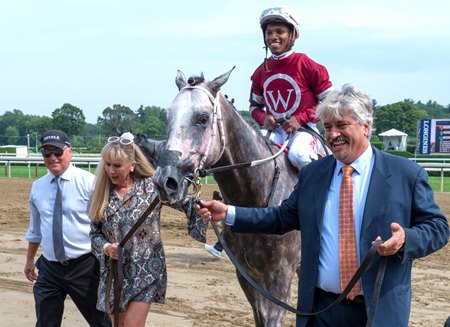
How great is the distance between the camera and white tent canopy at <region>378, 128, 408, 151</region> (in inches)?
1655

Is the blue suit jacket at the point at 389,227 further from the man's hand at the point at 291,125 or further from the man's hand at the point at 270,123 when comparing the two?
the man's hand at the point at 270,123

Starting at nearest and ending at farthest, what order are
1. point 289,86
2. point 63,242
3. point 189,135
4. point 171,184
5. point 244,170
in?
point 171,184 < point 189,135 < point 244,170 < point 63,242 < point 289,86

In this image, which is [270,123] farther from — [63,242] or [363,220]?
[363,220]

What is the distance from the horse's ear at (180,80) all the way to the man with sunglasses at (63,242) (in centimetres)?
119

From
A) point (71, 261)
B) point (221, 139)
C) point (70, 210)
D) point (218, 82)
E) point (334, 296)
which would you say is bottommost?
point (71, 261)

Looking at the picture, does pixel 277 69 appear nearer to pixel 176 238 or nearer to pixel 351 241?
pixel 351 241

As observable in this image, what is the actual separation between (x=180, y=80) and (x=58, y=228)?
1.50m

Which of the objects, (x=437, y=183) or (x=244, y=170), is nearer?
(x=244, y=170)

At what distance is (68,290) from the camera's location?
4586mm

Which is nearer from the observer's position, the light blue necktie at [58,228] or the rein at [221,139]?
the rein at [221,139]

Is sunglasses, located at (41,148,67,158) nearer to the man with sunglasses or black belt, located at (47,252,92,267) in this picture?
the man with sunglasses

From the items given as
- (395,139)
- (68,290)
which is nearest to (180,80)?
(68,290)

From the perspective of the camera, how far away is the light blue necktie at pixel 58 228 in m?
4.55

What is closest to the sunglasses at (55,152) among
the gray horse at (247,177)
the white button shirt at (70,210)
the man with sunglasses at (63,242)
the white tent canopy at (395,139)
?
the man with sunglasses at (63,242)
